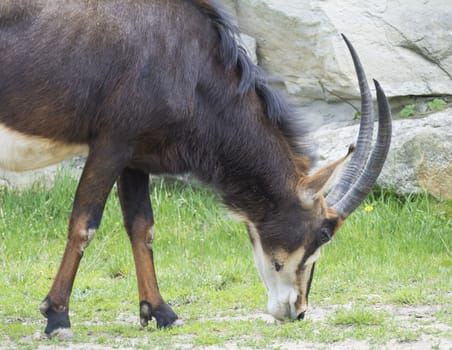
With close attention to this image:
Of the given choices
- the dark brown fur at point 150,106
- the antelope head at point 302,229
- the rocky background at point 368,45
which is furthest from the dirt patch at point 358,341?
the rocky background at point 368,45

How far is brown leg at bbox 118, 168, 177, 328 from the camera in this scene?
7422 millimetres

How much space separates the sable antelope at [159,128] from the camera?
6.62m

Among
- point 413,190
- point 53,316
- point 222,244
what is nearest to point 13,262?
point 222,244

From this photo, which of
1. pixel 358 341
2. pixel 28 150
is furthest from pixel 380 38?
pixel 28 150

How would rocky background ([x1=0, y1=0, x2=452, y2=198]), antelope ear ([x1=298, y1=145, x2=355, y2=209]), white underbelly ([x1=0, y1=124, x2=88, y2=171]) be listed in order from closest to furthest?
white underbelly ([x1=0, y1=124, x2=88, y2=171]), antelope ear ([x1=298, y1=145, x2=355, y2=209]), rocky background ([x1=0, y1=0, x2=452, y2=198])

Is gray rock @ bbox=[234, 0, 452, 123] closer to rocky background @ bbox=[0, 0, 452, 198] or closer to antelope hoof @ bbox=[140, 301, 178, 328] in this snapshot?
rocky background @ bbox=[0, 0, 452, 198]

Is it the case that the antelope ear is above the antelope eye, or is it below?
above

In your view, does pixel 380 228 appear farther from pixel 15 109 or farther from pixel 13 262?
pixel 15 109

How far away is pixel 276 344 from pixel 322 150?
441 centimetres

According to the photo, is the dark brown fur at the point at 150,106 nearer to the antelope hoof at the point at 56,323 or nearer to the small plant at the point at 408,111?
the antelope hoof at the point at 56,323

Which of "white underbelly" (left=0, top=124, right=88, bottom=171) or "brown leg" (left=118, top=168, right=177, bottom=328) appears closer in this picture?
"white underbelly" (left=0, top=124, right=88, bottom=171)

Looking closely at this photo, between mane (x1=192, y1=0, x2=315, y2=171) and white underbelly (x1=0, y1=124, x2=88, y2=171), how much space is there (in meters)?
1.20

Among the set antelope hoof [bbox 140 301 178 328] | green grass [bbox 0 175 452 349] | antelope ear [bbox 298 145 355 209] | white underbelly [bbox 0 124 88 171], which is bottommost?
green grass [bbox 0 175 452 349]

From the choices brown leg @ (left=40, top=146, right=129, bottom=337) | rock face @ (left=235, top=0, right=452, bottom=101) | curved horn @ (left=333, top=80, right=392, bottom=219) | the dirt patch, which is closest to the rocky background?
rock face @ (left=235, top=0, right=452, bottom=101)
